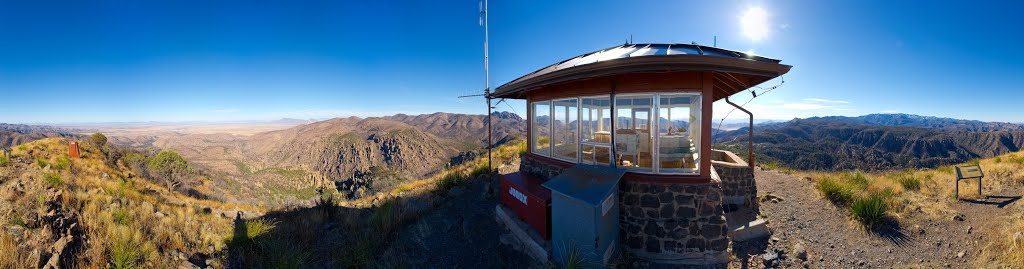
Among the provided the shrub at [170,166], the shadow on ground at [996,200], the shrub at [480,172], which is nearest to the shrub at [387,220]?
the shrub at [480,172]

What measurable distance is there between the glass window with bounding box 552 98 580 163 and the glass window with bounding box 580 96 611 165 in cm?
20

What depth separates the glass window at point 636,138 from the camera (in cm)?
634

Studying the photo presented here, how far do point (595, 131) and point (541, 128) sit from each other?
1.36 metres

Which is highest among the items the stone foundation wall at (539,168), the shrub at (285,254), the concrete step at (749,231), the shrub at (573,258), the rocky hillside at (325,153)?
the stone foundation wall at (539,168)

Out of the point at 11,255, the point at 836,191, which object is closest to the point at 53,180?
the point at 11,255

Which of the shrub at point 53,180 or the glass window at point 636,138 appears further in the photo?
the shrub at point 53,180

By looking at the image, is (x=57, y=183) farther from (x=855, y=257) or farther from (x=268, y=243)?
(x=855, y=257)

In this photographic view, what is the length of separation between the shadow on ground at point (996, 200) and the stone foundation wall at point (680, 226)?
689 cm

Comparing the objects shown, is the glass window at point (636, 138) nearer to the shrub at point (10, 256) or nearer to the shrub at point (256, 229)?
the shrub at point (256, 229)

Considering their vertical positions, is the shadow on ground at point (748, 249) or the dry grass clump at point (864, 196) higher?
the dry grass clump at point (864, 196)

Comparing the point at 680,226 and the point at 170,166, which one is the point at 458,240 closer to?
the point at 680,226

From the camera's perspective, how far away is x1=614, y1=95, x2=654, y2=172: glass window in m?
6.34

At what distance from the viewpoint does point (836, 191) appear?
8430 millimetres

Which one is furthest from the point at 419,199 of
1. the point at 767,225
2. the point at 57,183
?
the point at 57,183
